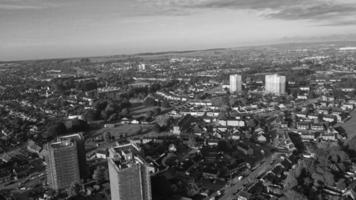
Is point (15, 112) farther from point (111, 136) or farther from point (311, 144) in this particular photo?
point (311, 144)

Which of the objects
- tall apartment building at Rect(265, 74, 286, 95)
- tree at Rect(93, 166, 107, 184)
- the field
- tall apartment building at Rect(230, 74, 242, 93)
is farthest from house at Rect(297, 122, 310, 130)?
tall apartment building at Rect(230, 74, 242, 93)

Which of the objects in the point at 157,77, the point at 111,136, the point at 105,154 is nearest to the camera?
the point at 105,154

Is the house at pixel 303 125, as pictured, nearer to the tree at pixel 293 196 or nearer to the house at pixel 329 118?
the house at pixel 329 118

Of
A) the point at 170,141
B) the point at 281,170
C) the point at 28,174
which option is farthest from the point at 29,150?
the point at 281,170

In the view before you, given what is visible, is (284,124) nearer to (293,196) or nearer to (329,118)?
(329,118)

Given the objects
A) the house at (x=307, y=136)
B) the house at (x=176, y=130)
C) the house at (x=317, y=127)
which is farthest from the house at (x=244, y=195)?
the house at (x=317, y=127)

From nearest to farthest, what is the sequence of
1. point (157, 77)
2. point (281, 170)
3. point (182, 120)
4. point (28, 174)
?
point (281, 170), point (28, 174), point (182, 120), point (157, 77)

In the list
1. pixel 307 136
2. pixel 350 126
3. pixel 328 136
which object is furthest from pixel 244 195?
pixel 350 126

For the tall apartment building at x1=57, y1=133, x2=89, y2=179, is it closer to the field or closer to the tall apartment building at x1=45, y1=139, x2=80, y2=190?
the tall apartment building at x1=45, y1=139, x2=80, y2=190
